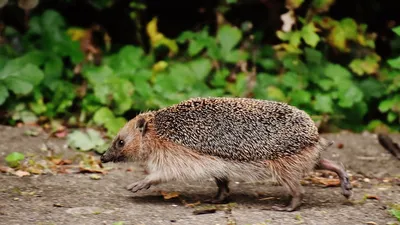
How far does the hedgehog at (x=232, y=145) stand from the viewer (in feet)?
18.8

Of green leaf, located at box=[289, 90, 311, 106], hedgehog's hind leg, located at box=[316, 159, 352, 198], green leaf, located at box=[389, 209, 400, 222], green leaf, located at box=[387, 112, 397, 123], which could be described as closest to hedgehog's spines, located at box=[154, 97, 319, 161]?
hedgehog's hind leg, located at box=[316, 159, 352, 198]

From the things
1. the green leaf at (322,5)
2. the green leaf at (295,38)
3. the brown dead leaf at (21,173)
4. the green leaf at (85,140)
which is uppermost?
the green leaf at (322,5)

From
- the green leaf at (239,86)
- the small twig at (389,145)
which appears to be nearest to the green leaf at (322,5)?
the green leaf at (239,86)

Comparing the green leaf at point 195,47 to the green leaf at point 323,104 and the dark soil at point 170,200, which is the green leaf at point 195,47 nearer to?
the green leaf at point 323,104

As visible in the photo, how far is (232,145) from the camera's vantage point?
579 cm

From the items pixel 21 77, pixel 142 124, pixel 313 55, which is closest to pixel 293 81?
pixel 313 55

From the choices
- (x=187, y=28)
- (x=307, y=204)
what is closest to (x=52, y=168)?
(x=307, y=204)

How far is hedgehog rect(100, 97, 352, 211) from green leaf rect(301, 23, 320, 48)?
251 centimetres

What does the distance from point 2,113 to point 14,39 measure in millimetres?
1079

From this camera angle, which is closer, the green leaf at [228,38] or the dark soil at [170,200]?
the dark soil at [170,200]

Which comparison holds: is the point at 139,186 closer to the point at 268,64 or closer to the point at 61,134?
the point at 61,134

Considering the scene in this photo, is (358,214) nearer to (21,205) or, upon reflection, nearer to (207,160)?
(207,160)

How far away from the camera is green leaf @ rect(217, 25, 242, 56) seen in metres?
8.79

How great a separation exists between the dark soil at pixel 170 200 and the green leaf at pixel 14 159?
9.6 inches
